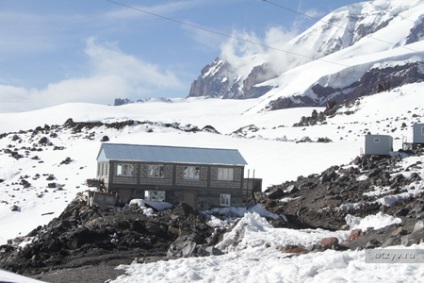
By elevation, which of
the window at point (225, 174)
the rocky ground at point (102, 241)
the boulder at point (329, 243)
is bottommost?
the rocky ground at point (102, 241)

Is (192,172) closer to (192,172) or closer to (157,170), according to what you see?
(192,172)

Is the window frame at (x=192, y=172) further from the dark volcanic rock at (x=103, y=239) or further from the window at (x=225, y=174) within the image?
the dark volcanic rock at (x=103, y=239)

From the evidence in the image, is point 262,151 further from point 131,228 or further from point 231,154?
point 131,228

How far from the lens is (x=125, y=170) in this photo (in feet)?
140

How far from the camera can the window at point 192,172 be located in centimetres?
4350

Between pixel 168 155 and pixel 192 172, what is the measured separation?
7.18 ft

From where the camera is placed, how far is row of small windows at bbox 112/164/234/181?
42.8m

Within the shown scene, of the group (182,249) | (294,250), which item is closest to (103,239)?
(182,249)

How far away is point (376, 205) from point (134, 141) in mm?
51531

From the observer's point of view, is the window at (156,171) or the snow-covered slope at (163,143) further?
the snow-covered slope at (163,143)

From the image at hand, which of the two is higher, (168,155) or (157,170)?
(168,155)

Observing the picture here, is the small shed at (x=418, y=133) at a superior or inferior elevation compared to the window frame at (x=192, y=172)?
superior

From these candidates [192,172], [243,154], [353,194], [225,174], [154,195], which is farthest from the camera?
[243,154]

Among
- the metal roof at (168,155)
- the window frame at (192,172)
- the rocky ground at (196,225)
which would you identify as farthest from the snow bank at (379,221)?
the window frame at (192,172)
